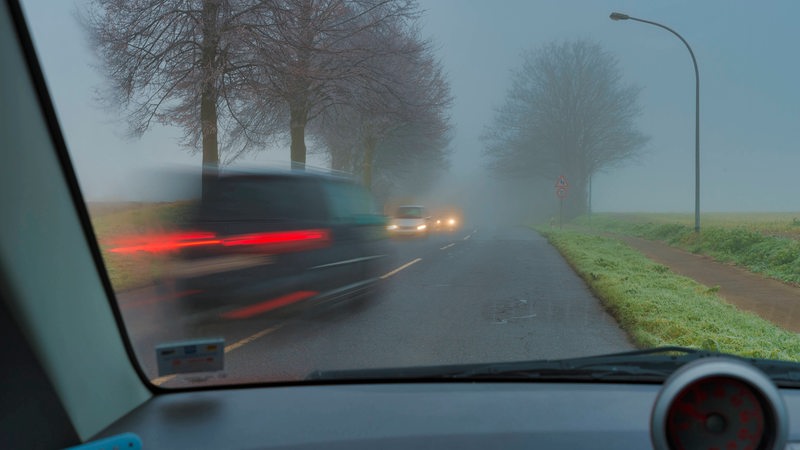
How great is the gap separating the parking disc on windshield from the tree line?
313 centimetres

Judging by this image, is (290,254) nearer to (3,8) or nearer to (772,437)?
(3,8)

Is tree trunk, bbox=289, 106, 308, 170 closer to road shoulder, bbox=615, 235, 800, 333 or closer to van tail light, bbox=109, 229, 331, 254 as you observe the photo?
van tail light, bbox=109, 229, 331, 254

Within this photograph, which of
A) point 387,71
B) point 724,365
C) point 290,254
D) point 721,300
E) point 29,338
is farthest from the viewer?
point 387,71

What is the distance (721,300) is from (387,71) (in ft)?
33.9

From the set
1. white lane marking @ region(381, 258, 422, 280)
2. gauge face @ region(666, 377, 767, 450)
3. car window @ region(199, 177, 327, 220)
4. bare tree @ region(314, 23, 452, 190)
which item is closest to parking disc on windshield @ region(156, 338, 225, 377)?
gauge face @ region(666, 377, 767, 450)

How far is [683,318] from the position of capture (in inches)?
283

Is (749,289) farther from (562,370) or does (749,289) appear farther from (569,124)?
(569,124)

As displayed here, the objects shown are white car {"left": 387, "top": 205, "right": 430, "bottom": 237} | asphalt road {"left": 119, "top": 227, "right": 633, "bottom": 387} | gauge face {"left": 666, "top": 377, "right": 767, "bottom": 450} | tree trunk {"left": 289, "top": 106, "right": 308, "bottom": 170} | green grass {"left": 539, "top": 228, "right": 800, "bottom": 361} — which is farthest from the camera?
white car {"left": 387, "top": 205, "right": 430, "bottom": 237}

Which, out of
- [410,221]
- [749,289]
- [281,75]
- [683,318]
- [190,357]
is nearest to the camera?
[190,357]

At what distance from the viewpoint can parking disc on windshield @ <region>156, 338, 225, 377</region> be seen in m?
3.23

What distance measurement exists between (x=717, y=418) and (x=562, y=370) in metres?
1.38

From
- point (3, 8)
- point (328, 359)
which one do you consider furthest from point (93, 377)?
point (328, 359)

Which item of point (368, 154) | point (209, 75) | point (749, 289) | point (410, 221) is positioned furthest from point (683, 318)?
point (410, 221)

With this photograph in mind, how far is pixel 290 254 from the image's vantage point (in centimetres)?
760
